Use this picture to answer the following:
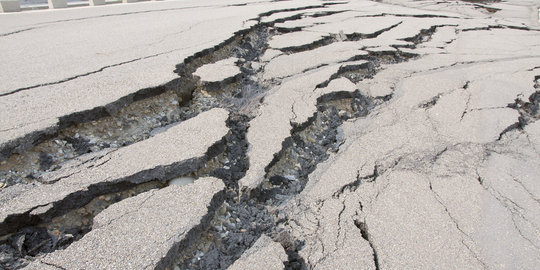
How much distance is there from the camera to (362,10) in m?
6.59

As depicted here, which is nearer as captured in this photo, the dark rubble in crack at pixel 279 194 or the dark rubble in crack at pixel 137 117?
the dark rubble in crack at pixel 279 194

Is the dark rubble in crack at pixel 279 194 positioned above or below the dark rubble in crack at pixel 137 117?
below

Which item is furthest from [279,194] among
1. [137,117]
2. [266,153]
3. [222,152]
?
[137,117]

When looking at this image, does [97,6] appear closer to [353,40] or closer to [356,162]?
[353,40]

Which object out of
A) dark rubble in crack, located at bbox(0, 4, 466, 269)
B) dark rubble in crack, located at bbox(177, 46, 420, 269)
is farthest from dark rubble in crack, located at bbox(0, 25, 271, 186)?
dark rubble in crack, located at bbox(177, 46, 420, 269)

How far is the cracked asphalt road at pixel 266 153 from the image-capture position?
5.22 ft

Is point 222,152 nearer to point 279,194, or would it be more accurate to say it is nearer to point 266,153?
point 266,153

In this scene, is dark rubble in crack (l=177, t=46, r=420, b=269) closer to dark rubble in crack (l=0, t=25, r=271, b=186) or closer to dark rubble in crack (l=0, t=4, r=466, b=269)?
dark rubble in crack (l=0, t=4, r=466, b=269)

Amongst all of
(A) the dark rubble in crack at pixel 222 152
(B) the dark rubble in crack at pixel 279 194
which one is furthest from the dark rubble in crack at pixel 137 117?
(B) the dark rubble in crack at pixel 279 194

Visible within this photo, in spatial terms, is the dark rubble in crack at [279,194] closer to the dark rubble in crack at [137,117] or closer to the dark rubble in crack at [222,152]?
the dark rubble in crack at [222,152]

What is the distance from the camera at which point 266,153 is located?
2254 millimetres

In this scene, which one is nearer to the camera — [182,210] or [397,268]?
[397,268]

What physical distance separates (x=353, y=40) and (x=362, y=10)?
7.54 feet

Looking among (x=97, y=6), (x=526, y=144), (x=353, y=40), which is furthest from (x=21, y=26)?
(x=526, y=144)
